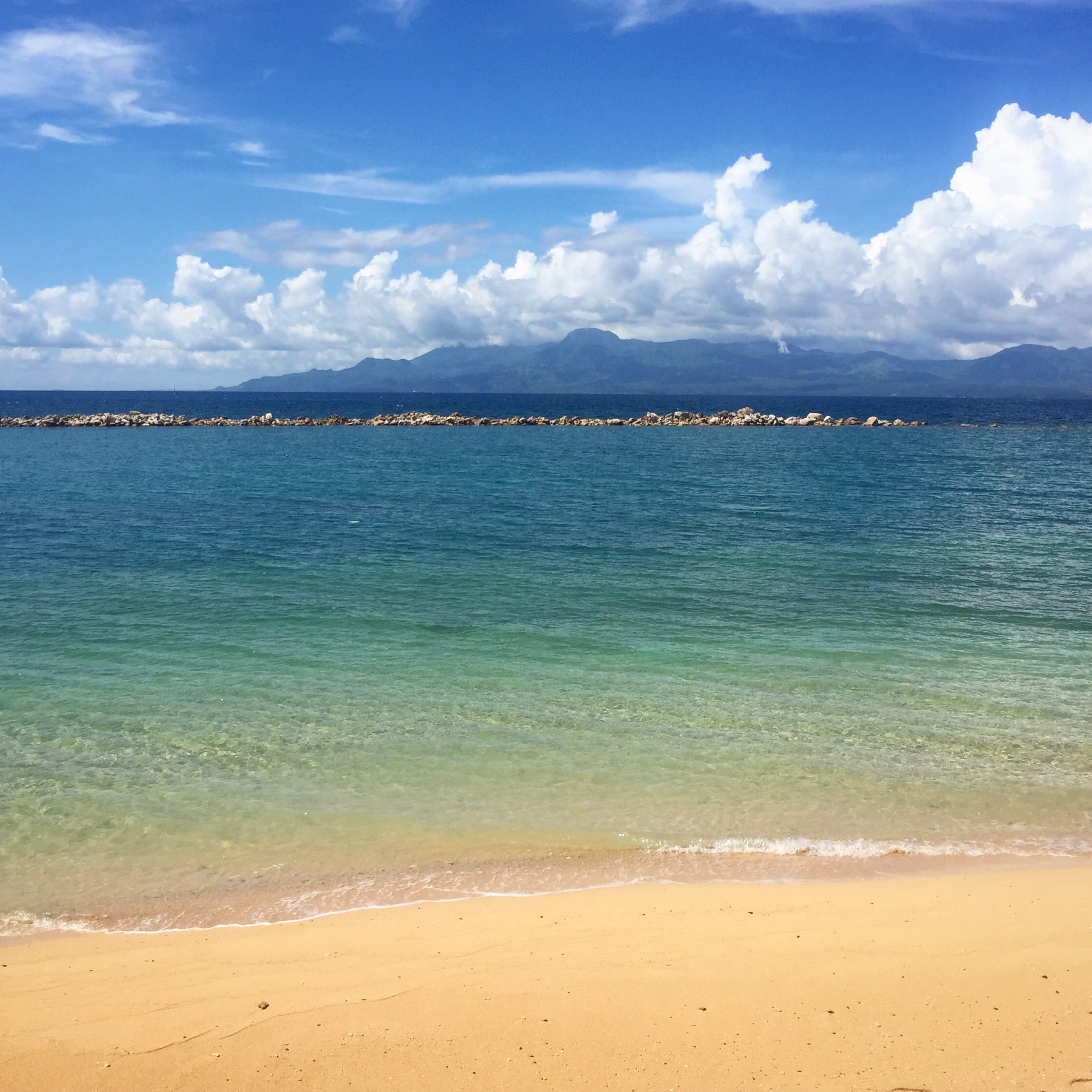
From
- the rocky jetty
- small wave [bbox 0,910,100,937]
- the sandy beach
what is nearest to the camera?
the sandy beach

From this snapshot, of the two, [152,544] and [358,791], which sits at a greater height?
[152,544]

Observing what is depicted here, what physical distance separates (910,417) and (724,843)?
15118 cm

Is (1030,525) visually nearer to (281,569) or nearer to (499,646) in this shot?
(499,646)

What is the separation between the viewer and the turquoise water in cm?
1053

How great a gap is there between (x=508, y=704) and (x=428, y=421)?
10356 cm

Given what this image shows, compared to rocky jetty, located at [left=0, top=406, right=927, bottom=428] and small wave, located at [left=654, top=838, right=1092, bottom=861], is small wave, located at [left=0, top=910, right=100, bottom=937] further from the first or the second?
rocky jetty, located at [left=0, top=406, right=927, bottom=428]

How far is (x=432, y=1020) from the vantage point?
7.26 m

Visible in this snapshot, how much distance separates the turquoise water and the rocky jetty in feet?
259

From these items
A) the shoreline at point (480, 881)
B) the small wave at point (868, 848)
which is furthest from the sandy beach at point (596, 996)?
the small wave at point (868, 848)

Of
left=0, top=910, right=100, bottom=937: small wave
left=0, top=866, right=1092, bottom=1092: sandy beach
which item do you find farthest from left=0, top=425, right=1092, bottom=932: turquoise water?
left=0, top=866, right=1092, bottom=1092: sandy beach

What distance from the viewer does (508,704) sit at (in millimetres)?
15469

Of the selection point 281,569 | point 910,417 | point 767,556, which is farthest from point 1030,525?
point 910,417

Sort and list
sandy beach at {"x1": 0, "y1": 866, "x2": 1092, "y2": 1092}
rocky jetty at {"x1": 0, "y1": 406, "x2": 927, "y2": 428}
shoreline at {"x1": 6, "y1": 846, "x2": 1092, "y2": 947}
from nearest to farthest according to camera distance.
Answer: sandy beach at {"x1": 0, "y1": 866, "x2": 1092, "y2": 1092}, shoreline at {"x1": 6, "y1": 846, "x2": 1092, "y2": 947}, rocky jetty at {"x1": 0, "y1": 406, "x2": 927, "y2": 428}

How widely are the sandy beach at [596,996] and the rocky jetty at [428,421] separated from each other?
105745 mm
